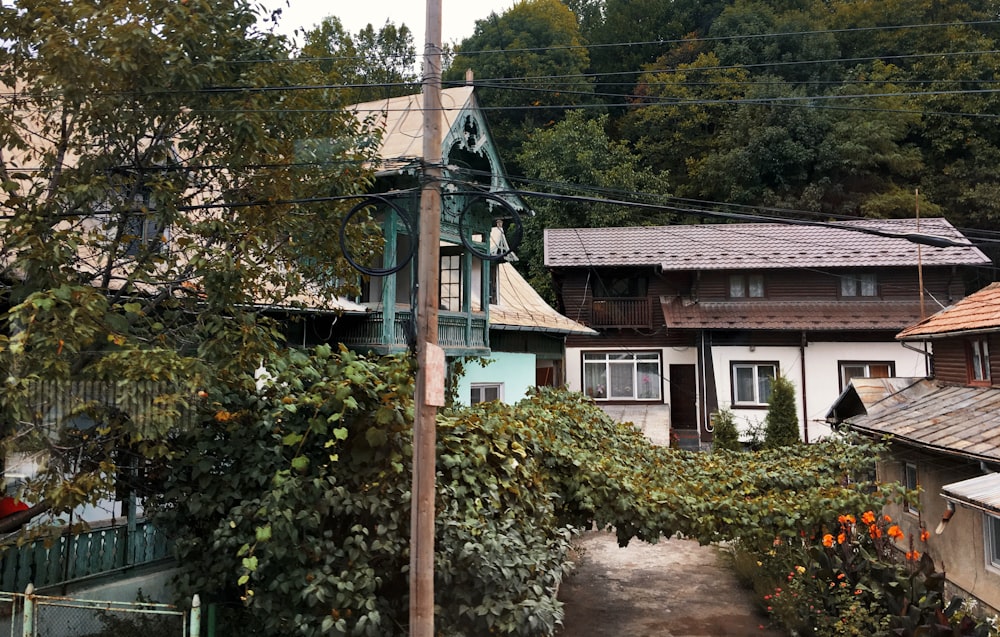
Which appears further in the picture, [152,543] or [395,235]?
[395,235]

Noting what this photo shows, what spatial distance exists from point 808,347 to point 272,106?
2252cm

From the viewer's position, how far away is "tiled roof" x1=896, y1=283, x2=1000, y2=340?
12434mm

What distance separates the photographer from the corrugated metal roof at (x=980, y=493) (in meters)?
7.86

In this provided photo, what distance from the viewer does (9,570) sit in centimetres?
722

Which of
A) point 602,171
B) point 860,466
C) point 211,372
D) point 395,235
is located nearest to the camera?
point 211,372

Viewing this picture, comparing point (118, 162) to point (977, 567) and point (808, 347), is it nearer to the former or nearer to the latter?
point (977, 567)

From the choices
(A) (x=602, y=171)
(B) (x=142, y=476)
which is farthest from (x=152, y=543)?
(A) (x=602, y=171)

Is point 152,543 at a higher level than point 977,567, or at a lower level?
higher

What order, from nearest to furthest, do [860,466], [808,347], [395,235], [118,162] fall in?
1. [118,162]
2. [860,466]
3. [395,235]
4. [808,347]

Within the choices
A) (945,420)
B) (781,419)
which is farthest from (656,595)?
(781,419)

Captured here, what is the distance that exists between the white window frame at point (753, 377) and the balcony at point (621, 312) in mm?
3719

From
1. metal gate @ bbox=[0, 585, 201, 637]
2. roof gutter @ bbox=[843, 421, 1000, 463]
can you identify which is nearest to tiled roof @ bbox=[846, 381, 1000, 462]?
roof gutter @ bbox=[843, 421, 1000, 463]

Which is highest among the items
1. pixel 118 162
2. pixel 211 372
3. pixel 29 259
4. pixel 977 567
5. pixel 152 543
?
pixel 118 162

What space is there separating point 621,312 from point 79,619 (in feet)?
74.0
